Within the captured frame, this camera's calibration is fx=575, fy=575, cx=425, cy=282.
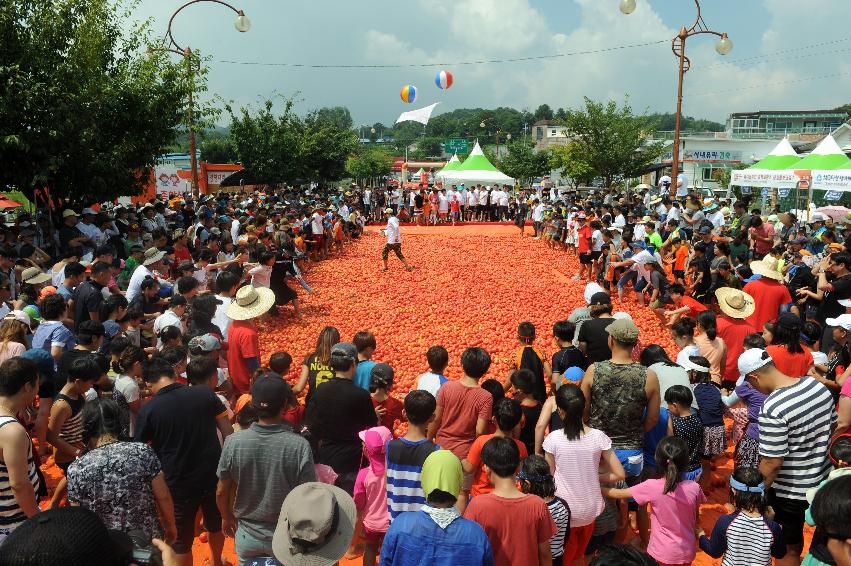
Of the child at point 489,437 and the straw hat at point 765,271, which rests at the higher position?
the straw hat at point 765,271

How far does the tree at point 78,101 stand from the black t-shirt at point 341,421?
881 cm

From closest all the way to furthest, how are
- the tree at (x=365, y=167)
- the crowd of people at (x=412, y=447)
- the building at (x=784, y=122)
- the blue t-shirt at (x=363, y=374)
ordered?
the crowd of people at (x=412, y=447) < the blue t-shirt at (x=363, y=374) < the tree at (x=365, y=167) < the building at (x=784, y=122)

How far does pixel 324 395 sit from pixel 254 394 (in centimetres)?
88

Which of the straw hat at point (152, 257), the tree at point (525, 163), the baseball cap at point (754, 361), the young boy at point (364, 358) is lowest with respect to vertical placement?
the young boy at point (364, 358)

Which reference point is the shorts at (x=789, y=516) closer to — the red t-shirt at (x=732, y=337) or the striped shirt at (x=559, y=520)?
the striped shirt at (x=559, y=520)

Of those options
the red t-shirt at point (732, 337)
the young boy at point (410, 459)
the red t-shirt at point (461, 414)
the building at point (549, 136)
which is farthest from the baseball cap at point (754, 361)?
the building at point (549, 136)

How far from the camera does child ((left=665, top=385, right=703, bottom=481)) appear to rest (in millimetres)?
4523

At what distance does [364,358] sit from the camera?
5492 mm

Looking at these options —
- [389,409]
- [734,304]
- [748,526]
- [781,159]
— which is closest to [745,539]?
[748,526]

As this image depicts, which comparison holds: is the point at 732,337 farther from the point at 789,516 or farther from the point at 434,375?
the point at 434,375

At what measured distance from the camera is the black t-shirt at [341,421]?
14.3 feet

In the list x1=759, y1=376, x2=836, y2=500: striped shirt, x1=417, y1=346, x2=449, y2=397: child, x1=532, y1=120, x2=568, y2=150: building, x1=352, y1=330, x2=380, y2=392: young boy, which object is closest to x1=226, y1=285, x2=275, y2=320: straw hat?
x1=352, y1=330, x2=380, y2=392: young boy

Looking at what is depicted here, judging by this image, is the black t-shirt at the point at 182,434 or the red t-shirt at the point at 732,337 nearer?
the black t-shirt at the point at 182,434

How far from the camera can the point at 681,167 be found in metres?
53.2
